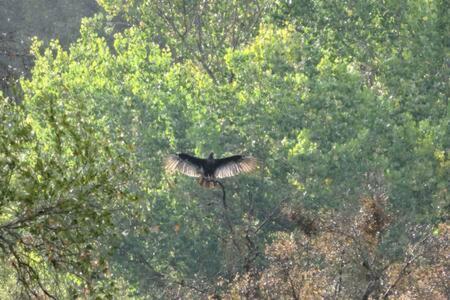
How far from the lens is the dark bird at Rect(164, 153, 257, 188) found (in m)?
27.6

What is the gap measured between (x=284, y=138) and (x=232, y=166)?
39.0 ft

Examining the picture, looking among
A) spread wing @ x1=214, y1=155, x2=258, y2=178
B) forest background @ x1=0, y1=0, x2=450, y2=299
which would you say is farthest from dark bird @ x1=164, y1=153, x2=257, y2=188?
forest background @ x1=0, y1=0, x2=450, y2=299

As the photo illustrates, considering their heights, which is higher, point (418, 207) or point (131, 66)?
point (131, 66)

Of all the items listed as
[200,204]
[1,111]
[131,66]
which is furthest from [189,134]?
[1,111]

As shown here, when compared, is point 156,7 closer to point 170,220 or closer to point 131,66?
point 131,66

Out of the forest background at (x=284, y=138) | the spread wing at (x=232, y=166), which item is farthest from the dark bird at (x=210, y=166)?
the forest background at (x=284, y=138)

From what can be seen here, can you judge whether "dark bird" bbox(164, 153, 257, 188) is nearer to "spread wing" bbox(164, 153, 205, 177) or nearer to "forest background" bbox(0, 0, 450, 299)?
"spread wing" bbox(164, 153, 205, 177)

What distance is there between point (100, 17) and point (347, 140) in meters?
16.5

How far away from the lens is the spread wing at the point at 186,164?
27.8m

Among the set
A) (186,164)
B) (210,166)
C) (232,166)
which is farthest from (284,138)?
(232,166)

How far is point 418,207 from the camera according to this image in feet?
127

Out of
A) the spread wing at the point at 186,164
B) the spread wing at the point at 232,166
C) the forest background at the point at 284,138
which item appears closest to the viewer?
the forest background at the point at 284,138

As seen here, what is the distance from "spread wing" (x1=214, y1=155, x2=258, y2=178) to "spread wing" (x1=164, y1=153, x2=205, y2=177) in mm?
408

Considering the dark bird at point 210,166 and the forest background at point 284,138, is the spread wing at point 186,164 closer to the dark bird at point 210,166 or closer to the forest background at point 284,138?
the dark bird at point 210,166
